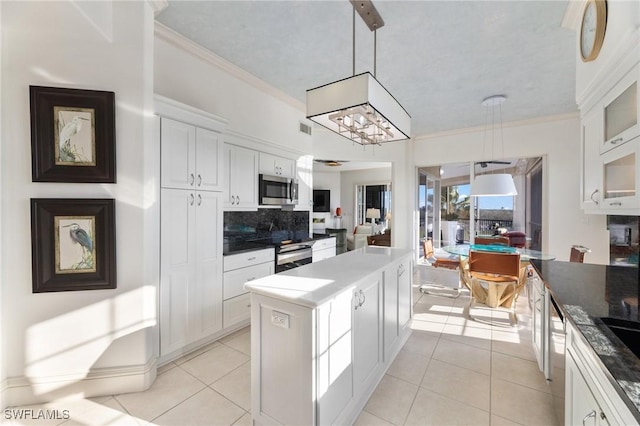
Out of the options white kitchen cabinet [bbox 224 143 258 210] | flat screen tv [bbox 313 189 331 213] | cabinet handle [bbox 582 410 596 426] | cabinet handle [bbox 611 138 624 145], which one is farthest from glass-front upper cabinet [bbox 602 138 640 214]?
flat screen tv [bbox 313 189 331 213]

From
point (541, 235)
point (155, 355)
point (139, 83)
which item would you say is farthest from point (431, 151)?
point (155, 355)

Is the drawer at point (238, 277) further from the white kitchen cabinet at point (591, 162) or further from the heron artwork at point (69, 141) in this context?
the white kitchen cabinet at point (591, 162)

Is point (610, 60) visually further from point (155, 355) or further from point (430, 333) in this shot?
point (155, 355)

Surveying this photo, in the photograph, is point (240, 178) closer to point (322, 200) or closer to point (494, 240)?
point (494, 240)

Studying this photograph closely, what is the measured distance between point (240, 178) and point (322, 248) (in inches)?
68.9

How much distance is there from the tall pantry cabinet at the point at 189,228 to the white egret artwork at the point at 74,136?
0.47 metres

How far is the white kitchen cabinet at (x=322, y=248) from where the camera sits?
4156 millimetres

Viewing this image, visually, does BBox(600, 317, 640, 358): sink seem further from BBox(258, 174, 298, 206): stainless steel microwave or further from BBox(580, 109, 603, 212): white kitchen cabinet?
BBox(258, 174, 298, 206): stainless steel microwave

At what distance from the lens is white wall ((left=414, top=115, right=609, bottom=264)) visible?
4359mm

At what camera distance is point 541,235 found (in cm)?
487

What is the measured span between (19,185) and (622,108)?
374 cm

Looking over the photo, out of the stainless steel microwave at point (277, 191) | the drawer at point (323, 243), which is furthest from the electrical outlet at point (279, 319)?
the drawer at point (323, 243)

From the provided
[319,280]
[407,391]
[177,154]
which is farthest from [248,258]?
[407,391]

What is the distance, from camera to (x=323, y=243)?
4.41 meters
